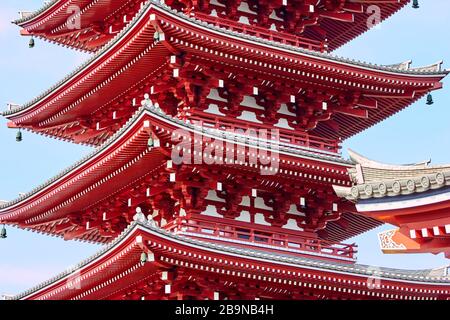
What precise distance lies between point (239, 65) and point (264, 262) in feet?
19.6

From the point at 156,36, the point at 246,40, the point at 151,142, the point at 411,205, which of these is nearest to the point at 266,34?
the point at 246,40

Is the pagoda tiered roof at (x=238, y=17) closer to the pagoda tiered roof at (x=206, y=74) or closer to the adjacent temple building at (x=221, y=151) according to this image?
the adjacent temple building at (x=221, y=151)

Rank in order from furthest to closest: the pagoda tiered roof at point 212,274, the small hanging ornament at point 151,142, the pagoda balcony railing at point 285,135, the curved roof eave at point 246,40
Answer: the pagoda balcony railing at point 285,135
the curved roof eave at point 246,40
the small hanging ornament at point 151,142
the pagoda tiered roof at point 212,274

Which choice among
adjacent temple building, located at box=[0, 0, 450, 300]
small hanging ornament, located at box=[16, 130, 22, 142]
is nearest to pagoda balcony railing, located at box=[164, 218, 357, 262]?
adjacent temple building, located at box=[0, 0, 450, 300]

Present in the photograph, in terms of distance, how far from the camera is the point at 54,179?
102 feet

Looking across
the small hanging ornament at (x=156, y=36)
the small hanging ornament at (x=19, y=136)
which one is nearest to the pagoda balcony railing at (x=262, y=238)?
the small hanging ornament at (x=156, y=36)

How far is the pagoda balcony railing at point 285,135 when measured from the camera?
2927 cm

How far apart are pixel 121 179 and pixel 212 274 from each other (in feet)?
14.6

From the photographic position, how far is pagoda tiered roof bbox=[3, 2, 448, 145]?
28.5 metres

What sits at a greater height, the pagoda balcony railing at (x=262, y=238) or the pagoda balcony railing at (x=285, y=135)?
the pagoda balcony railing at (x=285, y=135)

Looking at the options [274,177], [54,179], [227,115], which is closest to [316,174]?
[274,177]

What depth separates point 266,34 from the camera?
31047mm

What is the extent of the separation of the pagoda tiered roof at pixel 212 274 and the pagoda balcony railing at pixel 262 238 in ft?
1.39
